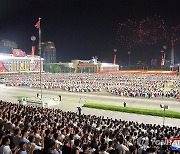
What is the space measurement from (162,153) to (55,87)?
166ft

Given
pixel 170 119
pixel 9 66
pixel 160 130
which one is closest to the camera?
pixel 160 130

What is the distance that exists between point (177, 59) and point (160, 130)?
162098 millimetres

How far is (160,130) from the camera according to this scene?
51.3 ft

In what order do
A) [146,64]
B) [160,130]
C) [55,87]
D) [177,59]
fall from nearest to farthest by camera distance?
[160,130]
[55,87]
[177,59]
[146,64]

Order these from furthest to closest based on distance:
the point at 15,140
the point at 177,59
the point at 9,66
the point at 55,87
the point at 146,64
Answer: the point at 146,64
the point at 177,59
the point at 9,66
the point at 55,87
the point at 15,140

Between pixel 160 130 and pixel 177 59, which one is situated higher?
pixel 177 59

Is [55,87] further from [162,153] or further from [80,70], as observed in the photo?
[80,70]

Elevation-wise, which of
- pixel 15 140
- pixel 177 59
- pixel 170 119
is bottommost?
pixel 170 119

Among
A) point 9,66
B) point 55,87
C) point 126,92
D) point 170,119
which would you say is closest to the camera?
point 170,119

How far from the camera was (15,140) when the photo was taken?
9.61 meters

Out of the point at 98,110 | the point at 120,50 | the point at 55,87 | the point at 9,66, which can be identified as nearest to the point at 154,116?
the point at 98,110

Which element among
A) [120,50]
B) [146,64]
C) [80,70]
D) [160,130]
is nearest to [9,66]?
[80,70]

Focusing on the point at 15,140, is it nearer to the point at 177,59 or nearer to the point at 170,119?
the point at 170,119

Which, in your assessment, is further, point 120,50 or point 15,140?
point 120,50
